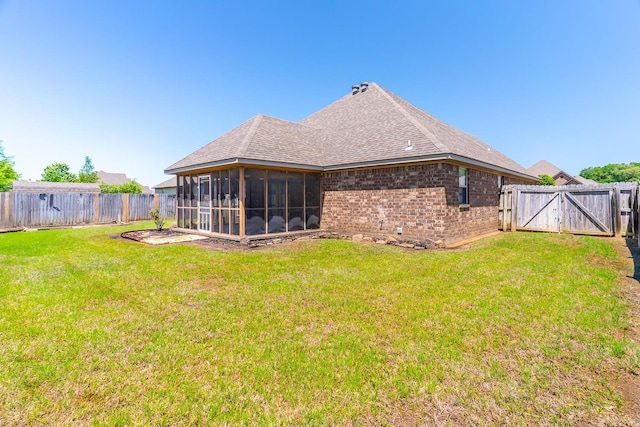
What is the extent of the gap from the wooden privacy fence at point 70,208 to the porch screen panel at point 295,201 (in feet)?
47.6

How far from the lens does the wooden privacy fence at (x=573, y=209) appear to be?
1158cm

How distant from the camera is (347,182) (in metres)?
12.7

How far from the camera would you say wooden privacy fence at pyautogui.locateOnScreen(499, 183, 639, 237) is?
456 inches

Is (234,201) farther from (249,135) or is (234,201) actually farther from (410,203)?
(410,203)

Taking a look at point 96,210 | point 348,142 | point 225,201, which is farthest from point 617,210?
point 96,210

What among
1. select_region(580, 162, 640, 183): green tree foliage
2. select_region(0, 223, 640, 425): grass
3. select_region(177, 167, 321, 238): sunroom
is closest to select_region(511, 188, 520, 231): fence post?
select_region(0, 223, 640, 425): grass

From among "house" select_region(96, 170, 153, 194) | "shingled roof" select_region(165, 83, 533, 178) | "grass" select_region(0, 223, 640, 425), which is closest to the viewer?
"grass" select_region(0, 223, 640, 425)

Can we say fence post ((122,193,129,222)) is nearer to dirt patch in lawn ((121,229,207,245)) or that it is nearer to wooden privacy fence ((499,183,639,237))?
dirt patch in lawn ((121,229,207,245))

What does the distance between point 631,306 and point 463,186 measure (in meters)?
7.53

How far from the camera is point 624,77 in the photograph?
51.2ft

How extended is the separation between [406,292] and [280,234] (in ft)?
23.7

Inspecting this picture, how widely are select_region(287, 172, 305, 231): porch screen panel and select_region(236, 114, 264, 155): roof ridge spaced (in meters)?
2.21

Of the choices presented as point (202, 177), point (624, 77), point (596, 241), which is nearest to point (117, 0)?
point (202, 177)

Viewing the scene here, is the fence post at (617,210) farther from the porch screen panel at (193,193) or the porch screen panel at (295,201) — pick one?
the porch screen panel at (193,193)
